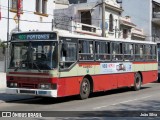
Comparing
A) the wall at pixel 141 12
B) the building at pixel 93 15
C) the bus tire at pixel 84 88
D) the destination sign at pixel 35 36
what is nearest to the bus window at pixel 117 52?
the bus tire at pixel 84 88

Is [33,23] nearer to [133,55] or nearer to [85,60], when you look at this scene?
[133,55]

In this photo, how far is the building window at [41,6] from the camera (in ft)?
115

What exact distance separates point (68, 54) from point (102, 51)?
3.04 m

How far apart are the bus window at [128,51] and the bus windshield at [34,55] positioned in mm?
6501

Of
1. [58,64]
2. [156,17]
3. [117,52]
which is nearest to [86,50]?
[58,64]

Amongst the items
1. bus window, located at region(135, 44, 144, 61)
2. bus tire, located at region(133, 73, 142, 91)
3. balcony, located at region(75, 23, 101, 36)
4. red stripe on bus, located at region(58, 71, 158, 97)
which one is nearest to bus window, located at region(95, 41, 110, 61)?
red stripe on bus, located at region(58, 71, 158, 97)

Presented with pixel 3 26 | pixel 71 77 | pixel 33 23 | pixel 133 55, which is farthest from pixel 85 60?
pixel 33 23

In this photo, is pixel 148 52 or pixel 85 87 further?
pixel 148 52

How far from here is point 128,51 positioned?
21688 millimetres

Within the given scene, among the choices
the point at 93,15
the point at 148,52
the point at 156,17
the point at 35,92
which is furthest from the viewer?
the point at 156,17

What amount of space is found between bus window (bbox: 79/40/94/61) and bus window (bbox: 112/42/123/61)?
7.18 ft

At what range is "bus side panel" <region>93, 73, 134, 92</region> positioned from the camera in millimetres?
18633

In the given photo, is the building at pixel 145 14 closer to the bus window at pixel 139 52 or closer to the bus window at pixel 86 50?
the bus window at pixel 139 52

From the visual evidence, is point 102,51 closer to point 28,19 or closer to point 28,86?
point 28,86
